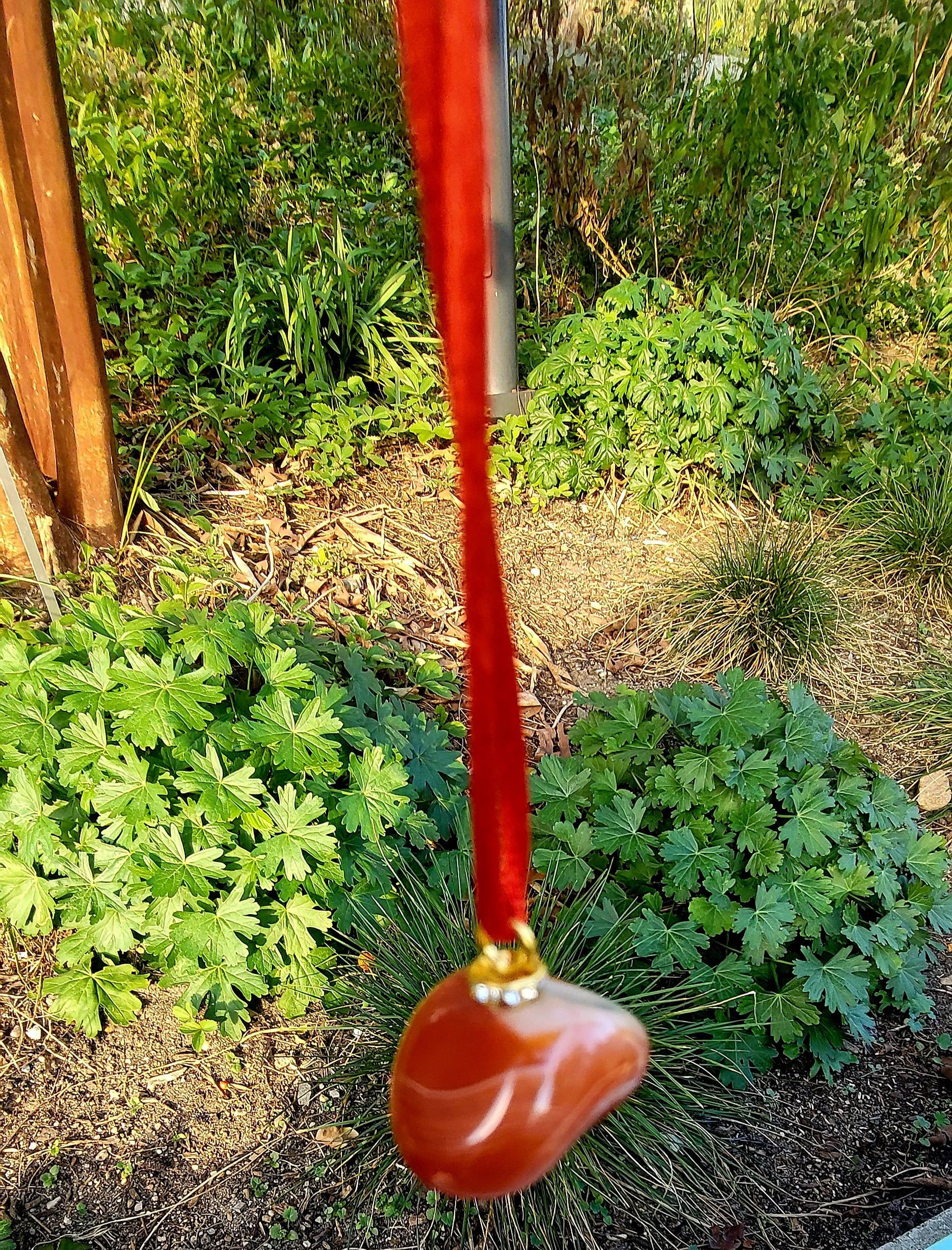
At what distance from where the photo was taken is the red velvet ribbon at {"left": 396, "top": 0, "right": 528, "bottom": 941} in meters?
0.35

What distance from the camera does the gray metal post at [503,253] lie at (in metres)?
2.52

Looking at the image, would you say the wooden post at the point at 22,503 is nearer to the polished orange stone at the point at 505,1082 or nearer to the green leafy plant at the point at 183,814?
the green leafy plant at the point at 183,814

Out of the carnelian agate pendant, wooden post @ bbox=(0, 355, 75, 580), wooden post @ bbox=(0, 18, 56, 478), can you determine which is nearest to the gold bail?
the carnelian agate pendant

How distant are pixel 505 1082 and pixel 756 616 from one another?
235 cm

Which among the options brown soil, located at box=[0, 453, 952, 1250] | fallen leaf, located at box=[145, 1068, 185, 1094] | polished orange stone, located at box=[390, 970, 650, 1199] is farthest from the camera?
fallen leaf, located at box=[145, 1068, 185, 1094]

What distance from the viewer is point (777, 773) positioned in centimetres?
183

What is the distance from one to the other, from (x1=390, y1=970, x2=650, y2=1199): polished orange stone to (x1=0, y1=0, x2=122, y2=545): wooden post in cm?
184

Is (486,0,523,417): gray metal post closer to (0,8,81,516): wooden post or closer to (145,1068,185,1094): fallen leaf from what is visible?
(0,8,81,516): wooden post

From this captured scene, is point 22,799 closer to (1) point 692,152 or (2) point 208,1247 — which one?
(2) point 208,1247

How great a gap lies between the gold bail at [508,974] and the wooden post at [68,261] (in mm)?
1848

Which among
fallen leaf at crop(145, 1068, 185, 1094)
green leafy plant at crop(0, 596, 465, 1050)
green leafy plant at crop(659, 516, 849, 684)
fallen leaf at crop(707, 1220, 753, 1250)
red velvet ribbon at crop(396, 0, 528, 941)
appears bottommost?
fallen leaf at crop(707, 1220, 753, 1250)

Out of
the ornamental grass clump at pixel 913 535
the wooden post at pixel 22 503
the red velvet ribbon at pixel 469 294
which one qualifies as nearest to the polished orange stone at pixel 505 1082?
the red velvet ribbon at pixel 469 294

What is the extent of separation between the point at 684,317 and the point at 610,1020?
2882 mm

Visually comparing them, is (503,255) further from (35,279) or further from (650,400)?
(35,279)
